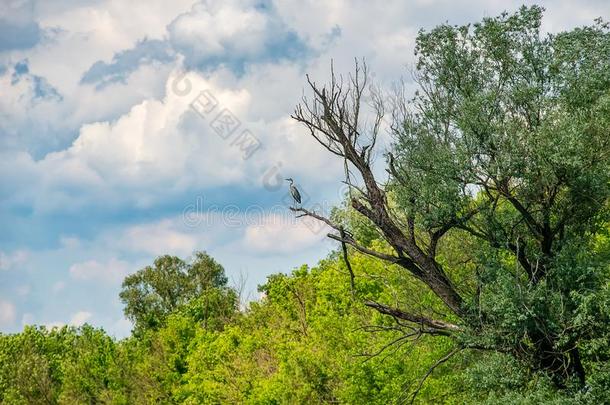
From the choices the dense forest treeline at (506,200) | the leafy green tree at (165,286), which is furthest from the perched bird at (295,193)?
the leafy green tree at (165,286)

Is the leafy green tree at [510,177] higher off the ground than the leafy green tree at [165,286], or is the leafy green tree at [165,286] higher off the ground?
the leafy green tree at [165,286]

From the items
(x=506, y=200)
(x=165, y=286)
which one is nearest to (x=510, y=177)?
(x=506, y=200)

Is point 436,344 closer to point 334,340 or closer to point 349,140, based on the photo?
point 334,340

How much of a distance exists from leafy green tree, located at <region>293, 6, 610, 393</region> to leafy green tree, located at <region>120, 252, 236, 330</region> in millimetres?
58162

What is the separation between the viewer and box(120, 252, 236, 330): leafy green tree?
85.6 m

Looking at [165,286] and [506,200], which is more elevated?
[165,286]

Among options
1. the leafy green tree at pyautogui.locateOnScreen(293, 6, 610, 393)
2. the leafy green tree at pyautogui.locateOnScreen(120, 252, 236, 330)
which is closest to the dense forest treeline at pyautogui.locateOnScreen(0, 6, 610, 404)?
the leafy green tree at pyautogui.locateOnScreen(293, 6, 610, 393)

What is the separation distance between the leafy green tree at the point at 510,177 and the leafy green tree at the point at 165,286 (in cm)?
5816

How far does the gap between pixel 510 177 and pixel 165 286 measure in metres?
68.0

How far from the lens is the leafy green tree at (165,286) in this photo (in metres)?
85.6

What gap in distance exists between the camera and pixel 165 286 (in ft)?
290

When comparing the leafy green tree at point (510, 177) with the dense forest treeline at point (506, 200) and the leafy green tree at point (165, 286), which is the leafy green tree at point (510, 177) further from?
the leafy green tree at point (165, 286)

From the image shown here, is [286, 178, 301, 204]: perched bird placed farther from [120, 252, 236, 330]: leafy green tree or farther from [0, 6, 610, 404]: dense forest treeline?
[120, 252, 236, 330]: leafy green tree

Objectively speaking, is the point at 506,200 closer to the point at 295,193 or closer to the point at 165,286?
the point at 295,193
